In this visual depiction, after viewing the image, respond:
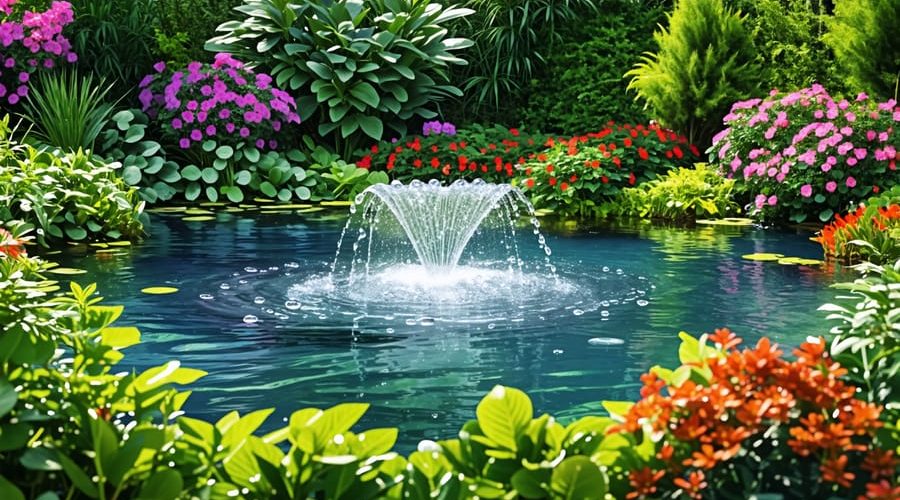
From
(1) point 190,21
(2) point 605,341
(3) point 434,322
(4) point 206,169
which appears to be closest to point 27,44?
(4) point 206,169

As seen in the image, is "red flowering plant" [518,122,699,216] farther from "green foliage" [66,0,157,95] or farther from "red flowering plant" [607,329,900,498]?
"red flowering plant" [607,329,900,498]

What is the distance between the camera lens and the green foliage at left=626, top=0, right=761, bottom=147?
1144 cm

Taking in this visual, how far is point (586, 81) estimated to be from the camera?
13469 mm

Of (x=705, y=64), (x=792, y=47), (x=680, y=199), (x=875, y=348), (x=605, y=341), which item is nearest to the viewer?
(x=875, y=348)

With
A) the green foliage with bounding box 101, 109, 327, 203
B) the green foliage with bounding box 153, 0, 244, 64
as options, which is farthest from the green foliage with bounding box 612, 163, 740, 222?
the green foliage with bounding box 153, 0, 244, 64

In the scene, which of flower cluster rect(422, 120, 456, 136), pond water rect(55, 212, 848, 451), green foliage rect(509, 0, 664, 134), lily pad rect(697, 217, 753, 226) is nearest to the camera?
pond water rect(55, 212, 848, 451)

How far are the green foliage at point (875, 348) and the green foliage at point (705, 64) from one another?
9.42 meters

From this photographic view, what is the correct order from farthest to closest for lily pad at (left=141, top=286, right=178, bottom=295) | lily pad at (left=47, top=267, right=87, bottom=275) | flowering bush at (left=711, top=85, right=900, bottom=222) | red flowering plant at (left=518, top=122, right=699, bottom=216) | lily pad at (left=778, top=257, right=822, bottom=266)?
red flowering plant at (left=518, top=122, right=699, bottom=216) → flowering bush at (left=711, top=85, right=900, bottom=222) → lily pad at (left=778, top=257, right=822, bottom=266) → lily pad at (left=47, top=267, right=87, bottom=275) → lily pad at (left=141, top=286, right=178, bottom=295)

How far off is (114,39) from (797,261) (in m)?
8.13

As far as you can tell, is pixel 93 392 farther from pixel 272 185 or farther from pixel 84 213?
pixel 272 185

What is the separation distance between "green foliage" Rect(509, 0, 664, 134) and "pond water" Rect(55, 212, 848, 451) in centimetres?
534

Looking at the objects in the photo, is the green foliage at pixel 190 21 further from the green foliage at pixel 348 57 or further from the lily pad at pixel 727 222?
the lily pad at pixel 727 222

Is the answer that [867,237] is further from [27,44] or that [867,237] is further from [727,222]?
[27,44]

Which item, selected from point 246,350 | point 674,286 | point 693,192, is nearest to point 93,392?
point 246,350
